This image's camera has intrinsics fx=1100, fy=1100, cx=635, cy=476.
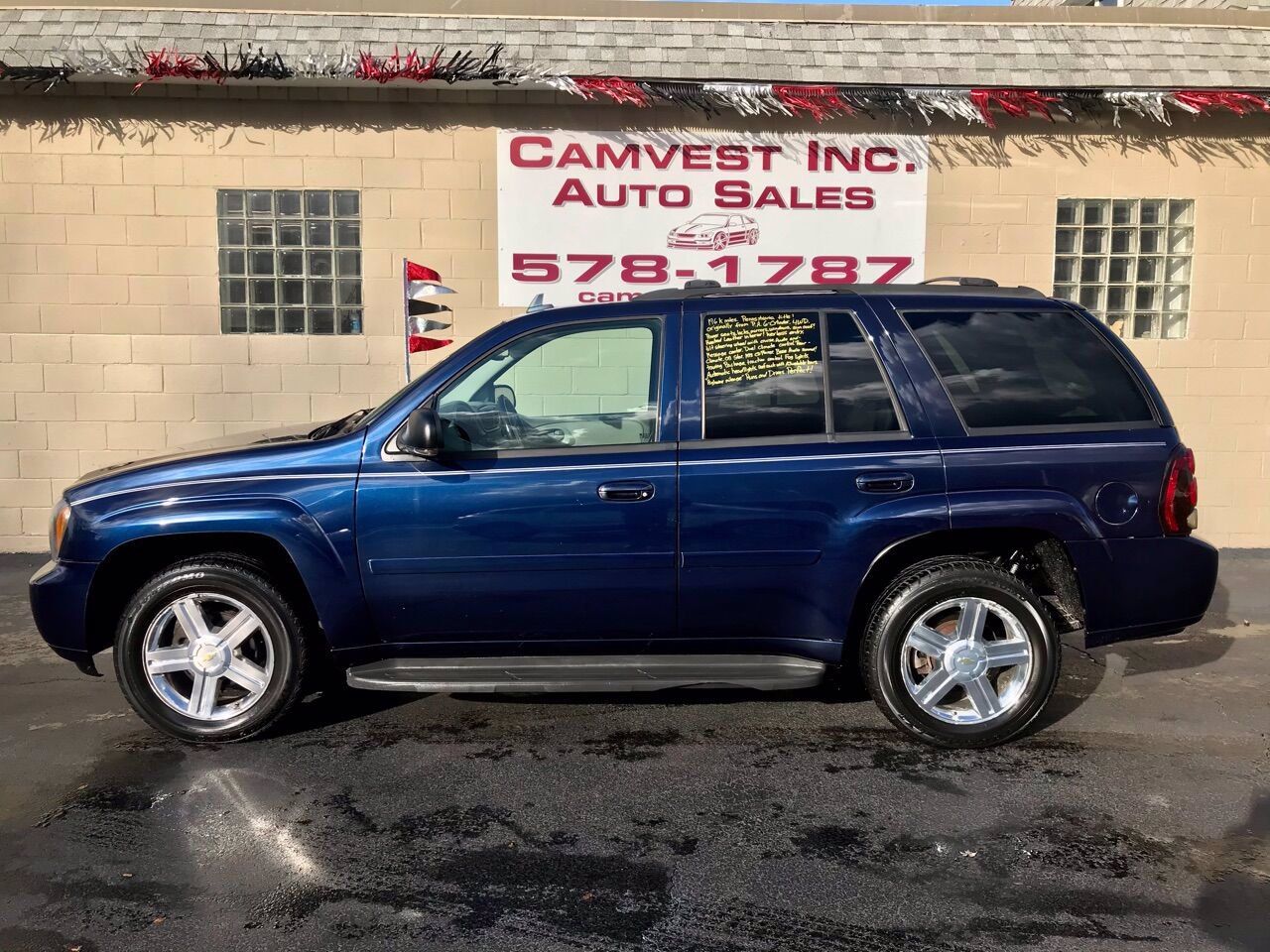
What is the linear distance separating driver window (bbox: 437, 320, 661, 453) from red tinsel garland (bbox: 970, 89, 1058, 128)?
481cm

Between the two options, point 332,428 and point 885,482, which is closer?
point 885,482

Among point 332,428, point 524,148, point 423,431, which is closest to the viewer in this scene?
point 423,431

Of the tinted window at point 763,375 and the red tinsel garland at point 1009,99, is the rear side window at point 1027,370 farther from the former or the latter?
the red tinsel garland at point 1009,99

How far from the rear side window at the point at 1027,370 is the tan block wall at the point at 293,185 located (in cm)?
412

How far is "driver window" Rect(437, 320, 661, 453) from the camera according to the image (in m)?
4.50

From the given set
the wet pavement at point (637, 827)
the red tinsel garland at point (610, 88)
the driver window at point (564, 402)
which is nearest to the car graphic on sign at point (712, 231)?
the red tinsel garland at point (610, 88)

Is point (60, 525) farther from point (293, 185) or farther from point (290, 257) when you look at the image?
point (293, 185)

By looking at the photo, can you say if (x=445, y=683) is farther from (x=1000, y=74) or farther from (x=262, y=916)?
(x=1000, y=74)

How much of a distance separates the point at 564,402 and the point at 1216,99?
6.30 metres

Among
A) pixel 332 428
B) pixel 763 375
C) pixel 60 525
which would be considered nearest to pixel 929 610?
pixel 763 375

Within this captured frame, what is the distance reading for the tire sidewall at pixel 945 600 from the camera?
14.5 ft

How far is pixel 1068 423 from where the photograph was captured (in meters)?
4.55

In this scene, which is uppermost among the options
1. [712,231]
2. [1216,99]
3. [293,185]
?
[1216,99]

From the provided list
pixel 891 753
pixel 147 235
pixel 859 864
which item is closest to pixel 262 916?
pixel 859 864
